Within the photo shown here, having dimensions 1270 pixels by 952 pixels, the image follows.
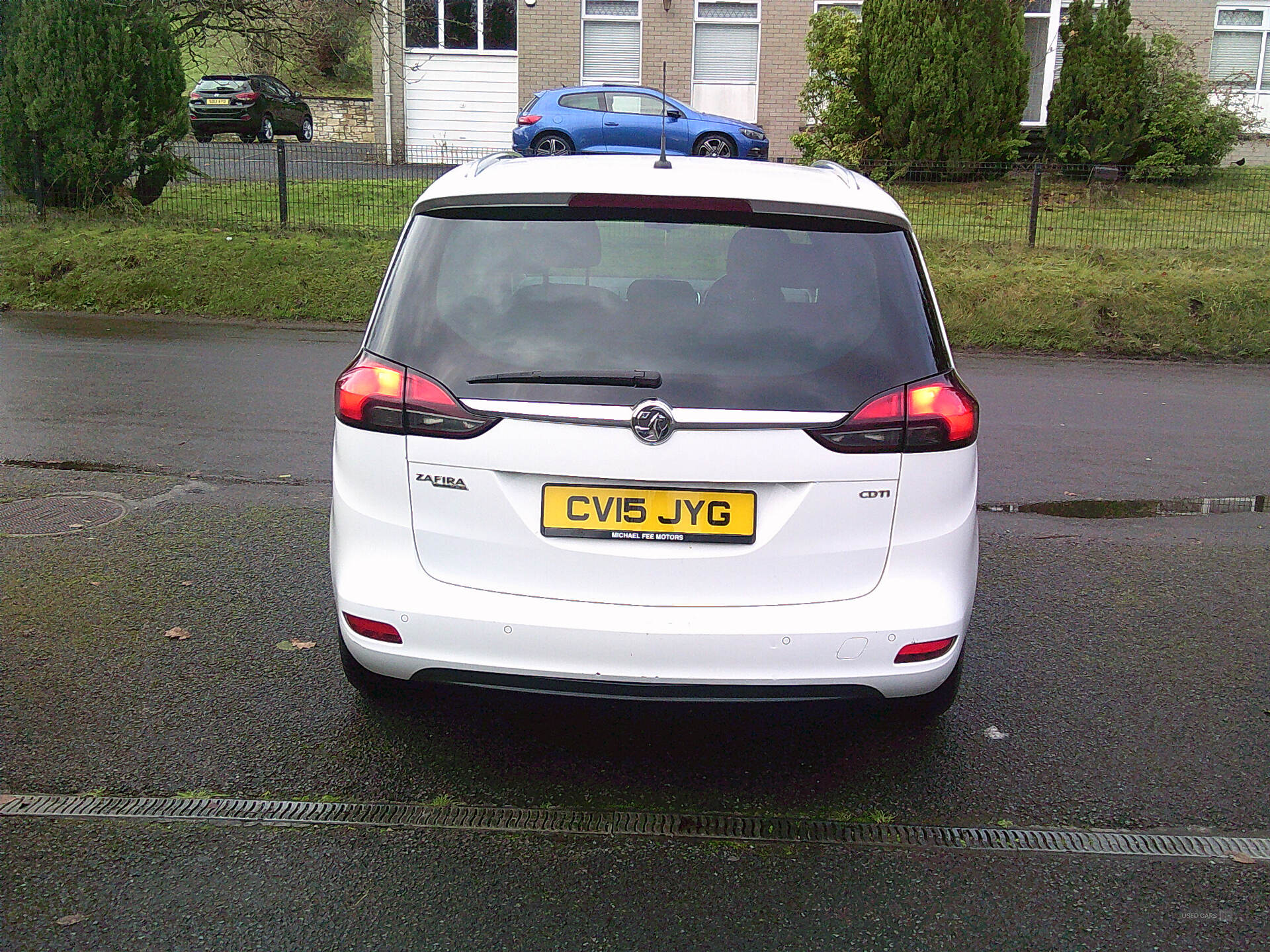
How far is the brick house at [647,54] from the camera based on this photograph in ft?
89.6

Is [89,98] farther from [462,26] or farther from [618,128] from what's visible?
[462,26]

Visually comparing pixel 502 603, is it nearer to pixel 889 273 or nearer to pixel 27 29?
pixel 889 273

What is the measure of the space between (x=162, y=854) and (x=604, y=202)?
208 centimetres

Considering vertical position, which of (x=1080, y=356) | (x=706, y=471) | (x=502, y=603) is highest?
(x=706, y=471)

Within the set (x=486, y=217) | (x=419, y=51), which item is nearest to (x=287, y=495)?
(x=486, y=217)

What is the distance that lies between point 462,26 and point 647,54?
4349mm

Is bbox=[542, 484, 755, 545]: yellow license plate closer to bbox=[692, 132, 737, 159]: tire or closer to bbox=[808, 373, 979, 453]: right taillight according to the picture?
bbox=[808, 373, 979, 453]: right taillight

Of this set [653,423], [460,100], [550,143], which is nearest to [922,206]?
[550,143]

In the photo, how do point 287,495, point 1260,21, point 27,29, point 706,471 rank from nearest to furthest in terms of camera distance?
point 706,471 → point 287,495 → point 27,29 → point 1260,21

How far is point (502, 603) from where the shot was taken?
11.0 feet

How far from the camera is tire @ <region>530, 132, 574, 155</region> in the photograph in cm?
2216

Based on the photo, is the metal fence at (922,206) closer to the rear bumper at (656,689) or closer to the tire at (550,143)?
the tire at (550,143)

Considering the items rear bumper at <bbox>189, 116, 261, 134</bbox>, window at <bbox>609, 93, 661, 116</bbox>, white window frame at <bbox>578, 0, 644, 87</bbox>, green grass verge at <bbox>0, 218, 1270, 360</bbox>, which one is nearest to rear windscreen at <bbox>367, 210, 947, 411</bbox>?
green grass verge at <bbox>0, 218, 1270, 360</bbox>

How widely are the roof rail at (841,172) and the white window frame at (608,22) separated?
23.8 metres
